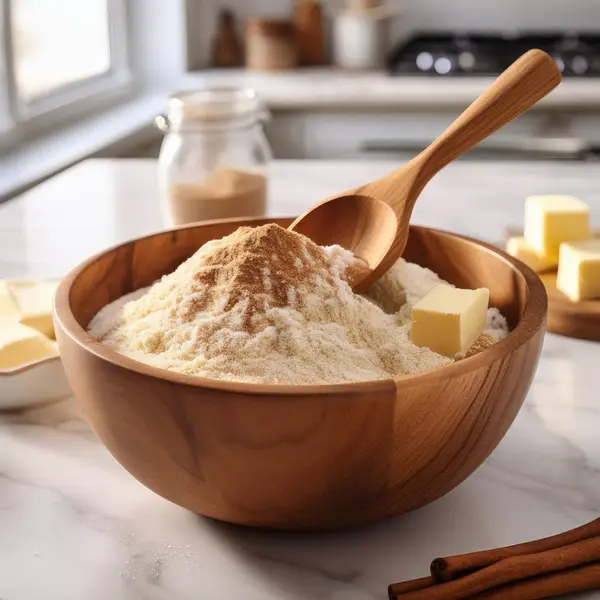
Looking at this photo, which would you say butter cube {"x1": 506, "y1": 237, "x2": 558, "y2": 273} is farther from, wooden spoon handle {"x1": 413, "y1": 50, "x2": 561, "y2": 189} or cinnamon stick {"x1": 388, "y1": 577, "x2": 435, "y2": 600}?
cinnamon stick {"x1": 388, "y1": 577, "x2": 435, "y2": 600}

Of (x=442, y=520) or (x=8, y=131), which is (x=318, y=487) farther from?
(x=8, y=131)

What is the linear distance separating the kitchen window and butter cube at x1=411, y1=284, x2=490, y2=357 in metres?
1.71

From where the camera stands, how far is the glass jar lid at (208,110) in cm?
123

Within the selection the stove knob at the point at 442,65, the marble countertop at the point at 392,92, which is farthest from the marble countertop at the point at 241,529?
the stove knob at the point at 442,65

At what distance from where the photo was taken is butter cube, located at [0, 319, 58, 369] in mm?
764

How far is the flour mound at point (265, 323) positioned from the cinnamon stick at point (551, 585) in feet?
0.47

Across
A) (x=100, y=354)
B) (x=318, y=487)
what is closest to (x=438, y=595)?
(x=318, y=487)

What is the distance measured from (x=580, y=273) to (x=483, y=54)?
197 centimetres

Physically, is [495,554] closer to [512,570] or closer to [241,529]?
[512,570]

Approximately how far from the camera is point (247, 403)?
0.47 m

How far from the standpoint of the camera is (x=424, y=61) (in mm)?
2734

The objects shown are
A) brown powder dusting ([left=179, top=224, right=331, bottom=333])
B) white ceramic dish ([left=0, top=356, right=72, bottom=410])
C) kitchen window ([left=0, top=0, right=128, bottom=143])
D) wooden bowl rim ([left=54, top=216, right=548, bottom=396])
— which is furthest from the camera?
kitchen window ([left=0, top=0, right=128, bottom=143])

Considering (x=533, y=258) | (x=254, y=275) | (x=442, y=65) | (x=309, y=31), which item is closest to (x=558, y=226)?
(x=533, y=258)

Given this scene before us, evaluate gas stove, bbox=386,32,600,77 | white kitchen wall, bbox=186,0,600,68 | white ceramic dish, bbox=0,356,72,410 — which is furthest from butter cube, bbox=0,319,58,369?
white kitchen wall, bbox=186,0,600,68
